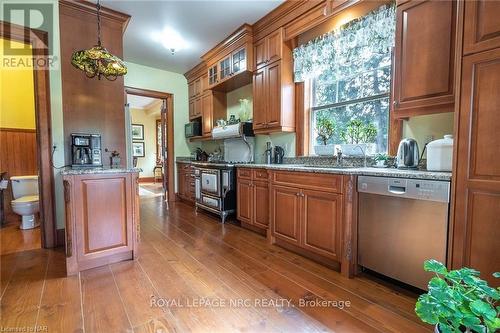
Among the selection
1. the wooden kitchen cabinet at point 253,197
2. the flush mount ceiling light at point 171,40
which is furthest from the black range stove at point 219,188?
the flush mount ceiling light at point 171,40

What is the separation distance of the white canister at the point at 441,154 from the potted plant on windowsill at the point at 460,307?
947 millimetres

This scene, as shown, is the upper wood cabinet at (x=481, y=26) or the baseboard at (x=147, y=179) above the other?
the upper wood cabinet at (x=481, y=26)

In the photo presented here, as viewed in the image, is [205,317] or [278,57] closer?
[205,317]

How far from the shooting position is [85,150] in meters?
2.77

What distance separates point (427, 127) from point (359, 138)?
637 mm

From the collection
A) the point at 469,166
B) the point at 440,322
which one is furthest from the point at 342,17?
the point at 440,322

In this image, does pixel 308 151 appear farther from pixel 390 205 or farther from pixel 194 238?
pixel 194 238

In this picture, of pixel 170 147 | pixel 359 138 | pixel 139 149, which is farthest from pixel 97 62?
pixel 139 149

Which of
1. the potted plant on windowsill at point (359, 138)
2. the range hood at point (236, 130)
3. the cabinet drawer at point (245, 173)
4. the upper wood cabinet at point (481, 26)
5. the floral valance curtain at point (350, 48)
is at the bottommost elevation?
the cabinet drawer at point (245, 173)

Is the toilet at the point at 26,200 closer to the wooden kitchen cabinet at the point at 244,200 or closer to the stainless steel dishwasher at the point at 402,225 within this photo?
the wooden kitchen cabinet at the point at 244,200

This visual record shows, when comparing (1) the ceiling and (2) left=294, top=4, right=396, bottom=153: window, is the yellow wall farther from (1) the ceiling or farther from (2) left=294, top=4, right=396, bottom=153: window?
(2) left=294, top=4, right=396, bottom=153: window

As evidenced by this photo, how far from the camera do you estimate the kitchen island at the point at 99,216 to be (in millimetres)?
2014

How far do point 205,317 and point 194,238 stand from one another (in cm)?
147

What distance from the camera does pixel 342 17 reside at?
8.14 feet
